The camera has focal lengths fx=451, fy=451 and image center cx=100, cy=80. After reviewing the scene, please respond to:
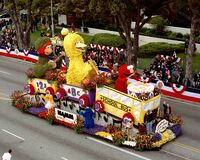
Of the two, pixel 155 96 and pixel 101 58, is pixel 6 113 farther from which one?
pixel 101 58

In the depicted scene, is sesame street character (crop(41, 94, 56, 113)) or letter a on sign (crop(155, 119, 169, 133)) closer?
letter a on sign (crop(155, 119, 169, 133))

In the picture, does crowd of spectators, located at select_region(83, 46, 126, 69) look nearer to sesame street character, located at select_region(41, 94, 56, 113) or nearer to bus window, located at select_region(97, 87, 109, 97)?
sesame street character, located at select_region(41, 94, 56, 113)

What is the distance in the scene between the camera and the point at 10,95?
98.6 ft

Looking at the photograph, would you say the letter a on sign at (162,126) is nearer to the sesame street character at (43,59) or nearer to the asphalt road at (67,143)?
the asphalt road at (67,143)

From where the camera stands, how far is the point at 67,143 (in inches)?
874

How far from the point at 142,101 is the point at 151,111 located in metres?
0.97

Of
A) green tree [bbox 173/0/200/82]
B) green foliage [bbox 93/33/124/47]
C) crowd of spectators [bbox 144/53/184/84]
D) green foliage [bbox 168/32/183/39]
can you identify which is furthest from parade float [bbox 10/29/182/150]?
green foliage [bbox 168/32/183/39]

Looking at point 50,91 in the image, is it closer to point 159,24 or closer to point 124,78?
point 124,78

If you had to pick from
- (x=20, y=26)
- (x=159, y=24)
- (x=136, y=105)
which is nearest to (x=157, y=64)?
(x=136, y=105)

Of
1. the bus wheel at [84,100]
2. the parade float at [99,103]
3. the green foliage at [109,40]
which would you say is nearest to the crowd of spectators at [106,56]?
the green foliage at [109,40]

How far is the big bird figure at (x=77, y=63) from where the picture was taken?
23.7 metres

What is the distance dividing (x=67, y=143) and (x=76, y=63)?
436cm

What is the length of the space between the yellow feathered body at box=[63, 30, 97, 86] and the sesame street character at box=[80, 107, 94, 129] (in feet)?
6.27

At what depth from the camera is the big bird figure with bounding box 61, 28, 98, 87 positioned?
77.6ft
